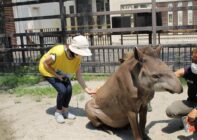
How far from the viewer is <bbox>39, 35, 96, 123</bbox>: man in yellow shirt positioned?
5733mm

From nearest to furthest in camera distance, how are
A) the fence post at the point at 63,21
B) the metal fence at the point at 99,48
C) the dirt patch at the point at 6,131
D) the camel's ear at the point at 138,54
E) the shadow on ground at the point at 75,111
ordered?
the camel's ear at the point at 138,54
the dirt patch at the point at 6,131
the shadow on ground at the point at 75,111
the metal fence at the point at 99,48
the fence post at the point at 63,21

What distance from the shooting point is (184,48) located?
9242 millimetres

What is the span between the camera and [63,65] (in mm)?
6012

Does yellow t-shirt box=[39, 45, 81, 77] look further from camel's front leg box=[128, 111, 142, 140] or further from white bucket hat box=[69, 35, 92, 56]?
camel's front leg box=[128, 111, 142, 140]

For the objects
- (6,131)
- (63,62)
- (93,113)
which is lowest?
(6,131)

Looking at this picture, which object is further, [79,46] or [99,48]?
[99,48]

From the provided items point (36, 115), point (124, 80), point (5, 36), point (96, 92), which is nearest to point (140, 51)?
point (124, 80)

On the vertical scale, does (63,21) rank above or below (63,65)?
above

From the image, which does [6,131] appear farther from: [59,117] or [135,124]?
[135,124]

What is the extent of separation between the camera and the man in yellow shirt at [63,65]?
5733mm

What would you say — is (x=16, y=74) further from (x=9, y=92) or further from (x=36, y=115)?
(x=36, y=115)

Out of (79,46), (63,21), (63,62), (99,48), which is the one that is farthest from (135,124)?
(63,21)

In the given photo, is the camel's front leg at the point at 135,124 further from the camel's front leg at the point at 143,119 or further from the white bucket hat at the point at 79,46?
the white bucket hat at the point at 79,46

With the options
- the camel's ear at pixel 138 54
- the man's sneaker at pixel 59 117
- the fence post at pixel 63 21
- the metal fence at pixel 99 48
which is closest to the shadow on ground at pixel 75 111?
the man's sneaker at pixel 59 117
